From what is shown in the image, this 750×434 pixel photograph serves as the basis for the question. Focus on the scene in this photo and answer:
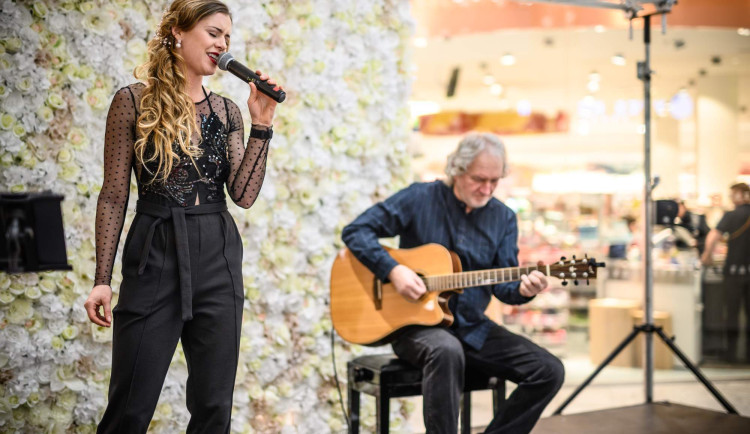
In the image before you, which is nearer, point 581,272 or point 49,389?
point 581,272

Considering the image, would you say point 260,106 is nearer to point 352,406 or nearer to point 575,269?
point 575,269

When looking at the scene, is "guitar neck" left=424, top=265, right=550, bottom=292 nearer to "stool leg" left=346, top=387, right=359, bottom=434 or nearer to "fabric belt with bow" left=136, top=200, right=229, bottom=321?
"stool leg" left=346, top=387, right=359, bottom=434

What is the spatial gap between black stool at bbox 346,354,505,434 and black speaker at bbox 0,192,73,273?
1513 millimetres

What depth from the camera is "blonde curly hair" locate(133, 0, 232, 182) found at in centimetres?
206

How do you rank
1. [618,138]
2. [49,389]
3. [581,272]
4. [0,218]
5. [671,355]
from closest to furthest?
[0,218], [581,272], [49,389], [671,355], [618,138]

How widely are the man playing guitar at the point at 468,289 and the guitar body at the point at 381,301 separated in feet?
0.16

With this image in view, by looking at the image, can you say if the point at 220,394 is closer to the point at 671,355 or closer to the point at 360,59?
the point at 360,59

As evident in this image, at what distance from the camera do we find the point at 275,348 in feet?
11.2

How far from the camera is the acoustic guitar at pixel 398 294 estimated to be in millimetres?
2850

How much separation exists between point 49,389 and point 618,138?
15.7 ft

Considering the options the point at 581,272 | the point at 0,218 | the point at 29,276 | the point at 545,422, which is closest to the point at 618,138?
the point at 545,422

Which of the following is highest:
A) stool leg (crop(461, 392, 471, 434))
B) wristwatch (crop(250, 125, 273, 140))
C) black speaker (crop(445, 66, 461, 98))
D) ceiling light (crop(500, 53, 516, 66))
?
ceiling light (crop(500, 53, 516, 66))

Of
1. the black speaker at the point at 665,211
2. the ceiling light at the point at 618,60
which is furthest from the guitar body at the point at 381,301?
the ceiling light at the point at 618,60

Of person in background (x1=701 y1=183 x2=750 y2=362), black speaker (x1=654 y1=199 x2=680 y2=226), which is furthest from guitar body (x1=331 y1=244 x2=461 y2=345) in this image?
person in background (x1=701 y1=183 x2=750 y2=362)
